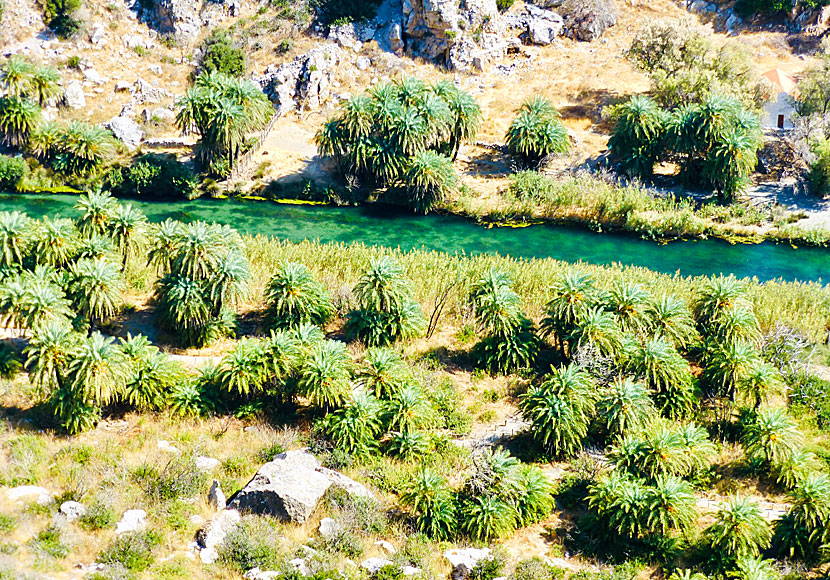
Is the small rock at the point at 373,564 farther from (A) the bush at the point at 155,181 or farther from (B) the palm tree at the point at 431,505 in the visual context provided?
(A) the bush at the point at 155,181

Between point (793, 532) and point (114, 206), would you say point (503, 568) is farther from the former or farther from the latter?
point (114, 206)

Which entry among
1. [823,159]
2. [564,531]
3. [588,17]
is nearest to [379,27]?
[588,17]

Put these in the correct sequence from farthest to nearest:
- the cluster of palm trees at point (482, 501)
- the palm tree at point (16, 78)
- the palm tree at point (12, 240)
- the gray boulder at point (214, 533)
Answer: the palm tree at point (16, 78)
the palm tree at point (12, 240)
the cluster of palm trees at point (482, 501)
the gray boulder at point (214, 533)

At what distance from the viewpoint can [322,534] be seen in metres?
26.7

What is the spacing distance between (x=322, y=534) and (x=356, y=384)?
727cm

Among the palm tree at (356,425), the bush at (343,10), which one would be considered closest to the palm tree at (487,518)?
the palm tree at (356,425)

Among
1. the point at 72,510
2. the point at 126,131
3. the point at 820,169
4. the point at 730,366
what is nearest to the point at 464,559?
the point at 72,510

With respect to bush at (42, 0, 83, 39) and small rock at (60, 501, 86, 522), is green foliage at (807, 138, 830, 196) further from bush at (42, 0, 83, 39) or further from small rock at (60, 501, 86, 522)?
bush at (42, 0, 83, 39)

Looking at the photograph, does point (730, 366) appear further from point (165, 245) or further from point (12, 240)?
point (12, 240)

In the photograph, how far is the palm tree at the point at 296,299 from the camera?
36.3 meters

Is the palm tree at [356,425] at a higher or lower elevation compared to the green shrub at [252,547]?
higher

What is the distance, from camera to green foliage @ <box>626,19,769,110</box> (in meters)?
59.6

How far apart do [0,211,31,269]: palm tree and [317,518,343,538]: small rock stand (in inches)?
717

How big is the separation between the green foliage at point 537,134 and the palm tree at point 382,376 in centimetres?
2933
